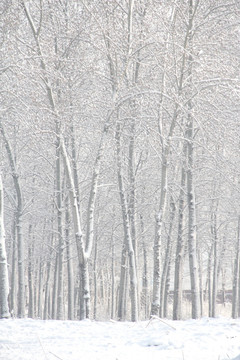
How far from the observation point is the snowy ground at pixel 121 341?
20.0 feet

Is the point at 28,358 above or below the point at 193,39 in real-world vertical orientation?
below

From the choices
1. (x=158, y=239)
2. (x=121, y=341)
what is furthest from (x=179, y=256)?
(x=121, y=341)

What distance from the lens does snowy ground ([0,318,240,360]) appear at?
239 inches

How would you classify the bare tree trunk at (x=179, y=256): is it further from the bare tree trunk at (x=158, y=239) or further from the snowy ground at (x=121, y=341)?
the snowy ground at (x=121, y=341)

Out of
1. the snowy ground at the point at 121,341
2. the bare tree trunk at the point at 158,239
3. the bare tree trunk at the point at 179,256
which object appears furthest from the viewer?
the bare tree trunk at the point at 179,256

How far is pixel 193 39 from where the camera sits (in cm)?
1173

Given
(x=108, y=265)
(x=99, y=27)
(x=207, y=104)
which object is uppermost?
(x=99, y=27)

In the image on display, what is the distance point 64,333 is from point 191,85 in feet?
20.1

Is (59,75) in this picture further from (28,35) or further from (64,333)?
(64,333)

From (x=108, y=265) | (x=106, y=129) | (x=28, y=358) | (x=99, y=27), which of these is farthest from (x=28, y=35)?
(x=108, y=265)

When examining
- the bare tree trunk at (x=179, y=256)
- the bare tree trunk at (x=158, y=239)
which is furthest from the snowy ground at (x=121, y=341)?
the bare tree trunk at (x=179, y=256)

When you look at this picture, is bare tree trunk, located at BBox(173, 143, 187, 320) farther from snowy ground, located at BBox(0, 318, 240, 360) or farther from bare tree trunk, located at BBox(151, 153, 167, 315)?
snowy ground, located at BBox(0, 318, 240, 360)

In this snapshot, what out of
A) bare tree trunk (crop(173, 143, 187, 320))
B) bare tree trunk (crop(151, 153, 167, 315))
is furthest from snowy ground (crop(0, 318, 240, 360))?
bare tree trunk (crop(173, 143, 187, 320))

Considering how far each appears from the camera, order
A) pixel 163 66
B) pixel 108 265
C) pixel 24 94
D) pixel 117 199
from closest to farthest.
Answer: pixel 24 94 → pixel 163 66 → pixel 117 199 → pixel 108 265
